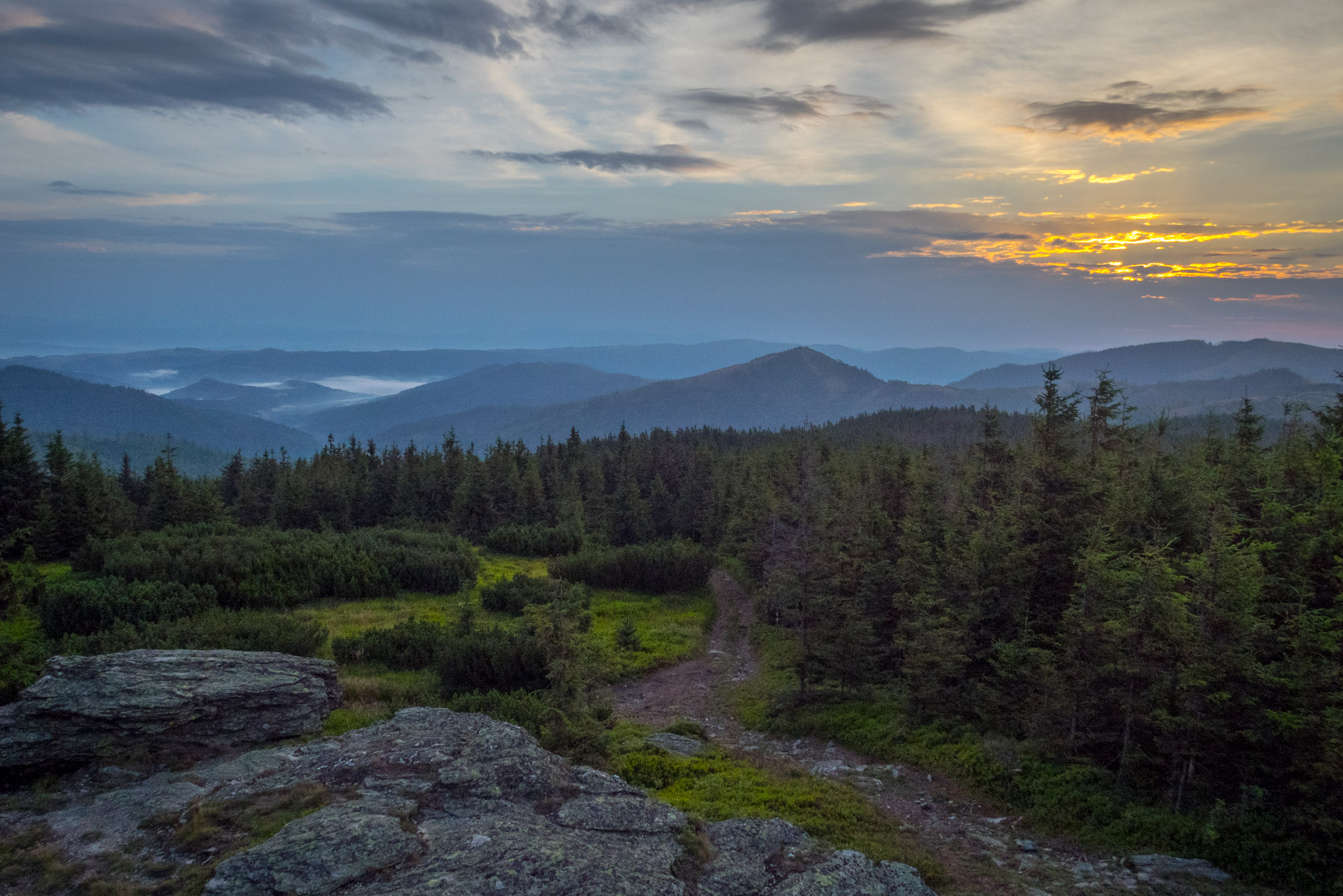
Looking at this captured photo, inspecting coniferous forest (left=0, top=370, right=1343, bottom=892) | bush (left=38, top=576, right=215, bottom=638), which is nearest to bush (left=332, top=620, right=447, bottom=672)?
coniferous forest (left=0, top=370, right=1343, bottom=892)

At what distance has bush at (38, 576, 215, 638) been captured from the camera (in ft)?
69.7

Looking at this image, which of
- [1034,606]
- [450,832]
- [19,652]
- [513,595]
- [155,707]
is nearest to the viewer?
[450,832]

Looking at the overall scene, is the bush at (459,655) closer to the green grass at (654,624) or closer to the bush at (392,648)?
the bush at (392,648)

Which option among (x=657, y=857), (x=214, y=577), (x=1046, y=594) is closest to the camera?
(x=657, y=857)

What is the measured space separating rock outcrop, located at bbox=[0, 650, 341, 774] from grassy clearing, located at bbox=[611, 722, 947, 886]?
7.31 meters

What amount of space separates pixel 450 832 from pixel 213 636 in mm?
13250

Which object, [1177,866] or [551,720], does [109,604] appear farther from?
[1177,866]

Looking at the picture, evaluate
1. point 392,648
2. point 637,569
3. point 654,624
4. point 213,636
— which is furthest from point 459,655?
point 637,569

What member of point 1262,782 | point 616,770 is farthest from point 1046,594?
point 616,770

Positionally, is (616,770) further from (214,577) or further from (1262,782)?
(214,577)

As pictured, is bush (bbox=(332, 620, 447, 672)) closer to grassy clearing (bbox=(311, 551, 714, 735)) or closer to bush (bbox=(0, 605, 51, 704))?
grassy clearing (bbox=(311, 551, 714, 735))

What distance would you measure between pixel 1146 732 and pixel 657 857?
12109 mm

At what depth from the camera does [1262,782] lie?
13.8 meters

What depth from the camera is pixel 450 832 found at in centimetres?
978
